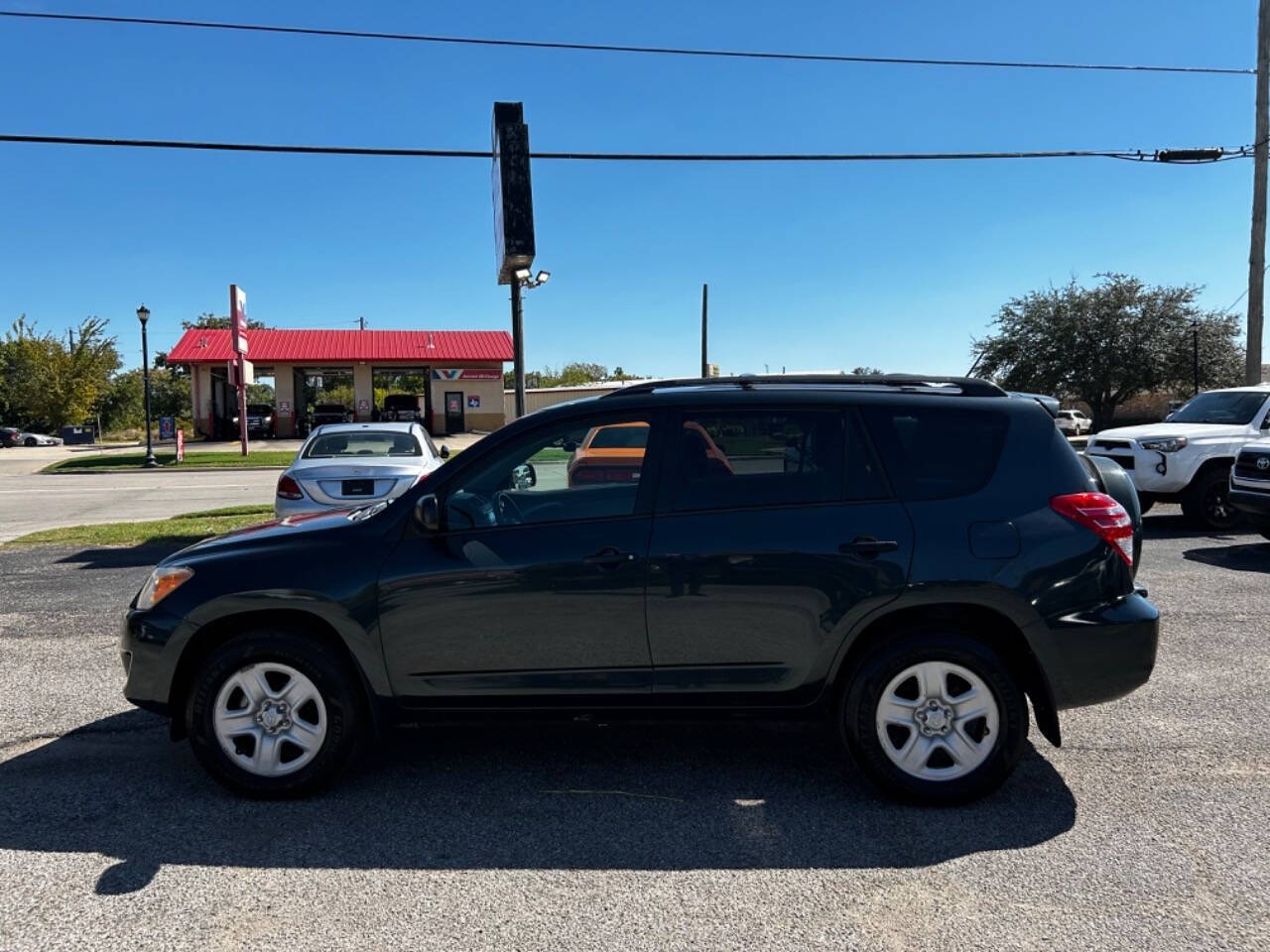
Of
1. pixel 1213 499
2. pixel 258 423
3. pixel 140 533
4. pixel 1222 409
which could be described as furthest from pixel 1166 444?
pixel 258 423

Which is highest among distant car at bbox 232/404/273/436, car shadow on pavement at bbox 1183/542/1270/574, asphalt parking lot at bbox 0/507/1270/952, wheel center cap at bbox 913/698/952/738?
distant car at bbox 232/404/273/436

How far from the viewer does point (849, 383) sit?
430 cm

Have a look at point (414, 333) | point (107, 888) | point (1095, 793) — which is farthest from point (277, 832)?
point (414, 333)

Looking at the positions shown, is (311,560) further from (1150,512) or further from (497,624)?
(1150,512)

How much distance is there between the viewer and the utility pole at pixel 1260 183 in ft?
58.5

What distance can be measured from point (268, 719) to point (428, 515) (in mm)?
1123

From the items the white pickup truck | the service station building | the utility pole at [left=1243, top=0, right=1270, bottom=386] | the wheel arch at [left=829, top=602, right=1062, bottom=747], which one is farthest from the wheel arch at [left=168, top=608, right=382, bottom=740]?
the service station building

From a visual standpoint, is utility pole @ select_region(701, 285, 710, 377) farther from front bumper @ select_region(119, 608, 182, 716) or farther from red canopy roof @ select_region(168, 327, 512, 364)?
front bumper @ select_region(119, 608, 182, 716)

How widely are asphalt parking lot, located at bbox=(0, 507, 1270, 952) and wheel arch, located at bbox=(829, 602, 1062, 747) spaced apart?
1.42 feet

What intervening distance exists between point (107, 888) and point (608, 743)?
220 centimetres

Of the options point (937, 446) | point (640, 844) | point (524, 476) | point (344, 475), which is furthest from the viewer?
point (344, 475)

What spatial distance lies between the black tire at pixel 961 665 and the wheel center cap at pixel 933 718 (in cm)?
18

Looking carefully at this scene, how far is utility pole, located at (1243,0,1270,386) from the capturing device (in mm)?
17844

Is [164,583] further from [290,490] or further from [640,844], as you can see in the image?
[290,490]
